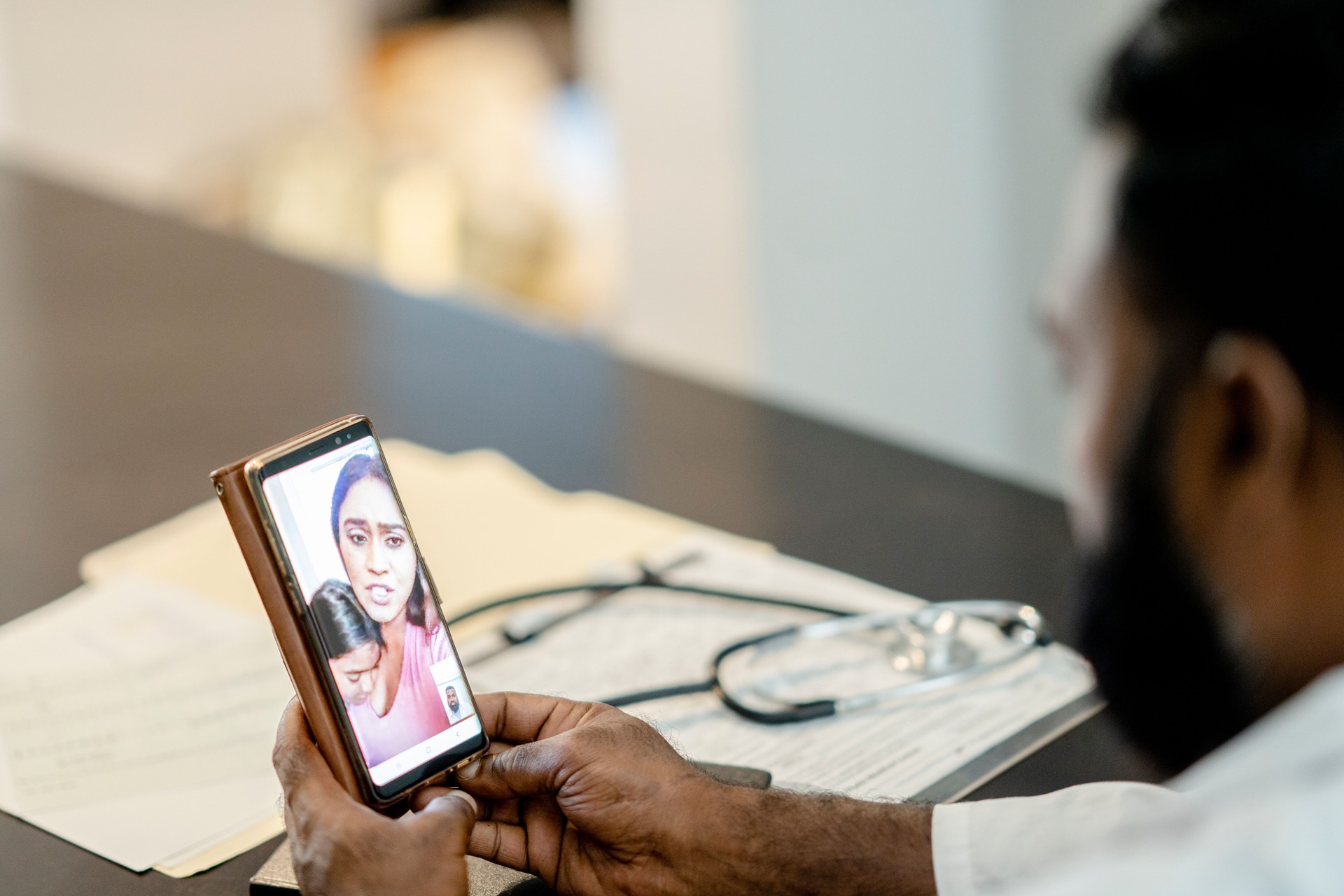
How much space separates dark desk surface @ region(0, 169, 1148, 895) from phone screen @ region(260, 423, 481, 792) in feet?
0.71

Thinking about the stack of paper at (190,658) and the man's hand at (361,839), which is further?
the stack of paper at (190,658)

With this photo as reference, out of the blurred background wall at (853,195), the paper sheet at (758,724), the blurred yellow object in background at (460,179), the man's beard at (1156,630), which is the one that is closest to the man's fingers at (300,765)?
the paper sheet at (758,724)

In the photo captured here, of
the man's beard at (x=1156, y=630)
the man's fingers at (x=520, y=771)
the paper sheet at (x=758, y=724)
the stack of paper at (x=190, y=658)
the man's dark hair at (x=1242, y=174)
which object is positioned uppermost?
the man's dark hair at (x=1242, y=174)

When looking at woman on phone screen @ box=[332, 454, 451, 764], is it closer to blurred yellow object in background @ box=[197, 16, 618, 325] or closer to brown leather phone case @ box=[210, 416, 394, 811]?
brown leather phone case @ box=[210, 416, 394, 811]

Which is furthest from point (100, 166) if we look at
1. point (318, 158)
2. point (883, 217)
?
A: point (883, 217)

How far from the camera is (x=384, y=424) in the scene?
1.24 meters

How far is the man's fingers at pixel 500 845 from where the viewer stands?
2.24ft

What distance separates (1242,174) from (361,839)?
44cm

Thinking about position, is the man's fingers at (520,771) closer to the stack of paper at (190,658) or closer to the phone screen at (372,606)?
the phone screen at (372,606)

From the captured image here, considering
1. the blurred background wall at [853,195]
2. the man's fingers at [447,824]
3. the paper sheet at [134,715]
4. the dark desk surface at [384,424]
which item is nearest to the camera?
the man's fingers at [447,824]

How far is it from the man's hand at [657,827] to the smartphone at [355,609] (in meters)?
0.03

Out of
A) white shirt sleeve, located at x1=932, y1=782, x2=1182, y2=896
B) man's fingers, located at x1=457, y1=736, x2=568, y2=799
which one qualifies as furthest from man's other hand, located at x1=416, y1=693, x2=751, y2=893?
white shirt sleeve, located at x1=932, y1=782, x2=1182, y2=896

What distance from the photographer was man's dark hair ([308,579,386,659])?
24.7 inches

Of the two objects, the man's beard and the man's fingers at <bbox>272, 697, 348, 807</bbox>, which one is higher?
the man's beard
